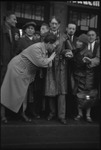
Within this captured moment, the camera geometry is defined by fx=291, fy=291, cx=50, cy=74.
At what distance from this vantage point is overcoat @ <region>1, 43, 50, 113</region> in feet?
15.6

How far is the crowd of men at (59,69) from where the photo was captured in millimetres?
5230

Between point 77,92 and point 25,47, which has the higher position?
point 25,47

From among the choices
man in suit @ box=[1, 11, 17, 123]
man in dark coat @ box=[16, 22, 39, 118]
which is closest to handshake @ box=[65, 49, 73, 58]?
man in dark coat @ box=[16, 22, 39, 118]

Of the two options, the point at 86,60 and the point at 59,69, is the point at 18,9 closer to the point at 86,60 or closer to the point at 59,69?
the point at 59,69

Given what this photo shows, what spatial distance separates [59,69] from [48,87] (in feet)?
1.27

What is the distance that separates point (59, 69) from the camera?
531 cm

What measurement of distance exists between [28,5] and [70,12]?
111 cm

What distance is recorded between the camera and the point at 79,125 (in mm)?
5137

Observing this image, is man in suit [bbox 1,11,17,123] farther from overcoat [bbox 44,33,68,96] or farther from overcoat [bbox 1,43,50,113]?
overcoat [bbox 44,33,68,96]

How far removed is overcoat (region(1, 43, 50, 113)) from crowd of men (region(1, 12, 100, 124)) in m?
0.35

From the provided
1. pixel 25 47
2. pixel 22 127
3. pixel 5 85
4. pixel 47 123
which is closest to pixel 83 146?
pixel 47 123

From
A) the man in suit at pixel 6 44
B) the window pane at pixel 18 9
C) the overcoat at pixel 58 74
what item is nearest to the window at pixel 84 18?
the window pane at pixel 18 9

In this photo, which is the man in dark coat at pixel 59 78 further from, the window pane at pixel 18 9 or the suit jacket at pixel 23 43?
the window pane at pixel 18 9

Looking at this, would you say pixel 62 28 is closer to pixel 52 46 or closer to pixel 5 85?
pixel 52 46
